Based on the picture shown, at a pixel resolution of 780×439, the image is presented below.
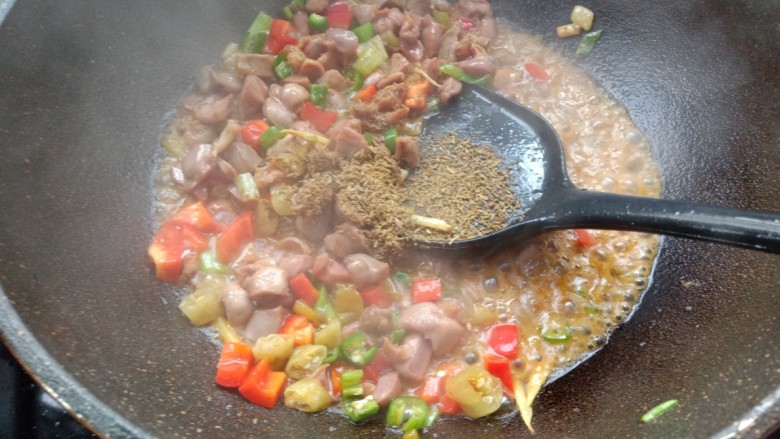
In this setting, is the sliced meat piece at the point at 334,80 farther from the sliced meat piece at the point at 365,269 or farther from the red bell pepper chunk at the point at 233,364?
the red bell pepper chunk at the point at 233,364

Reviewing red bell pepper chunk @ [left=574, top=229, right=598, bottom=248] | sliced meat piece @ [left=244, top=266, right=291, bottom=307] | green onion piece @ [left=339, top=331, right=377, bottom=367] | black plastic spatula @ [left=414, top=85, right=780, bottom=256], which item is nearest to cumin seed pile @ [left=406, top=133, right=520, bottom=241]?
black plastic spatula @ [left=414, top=85, right=780, bottom=256]

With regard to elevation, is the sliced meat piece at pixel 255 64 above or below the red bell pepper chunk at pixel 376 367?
above

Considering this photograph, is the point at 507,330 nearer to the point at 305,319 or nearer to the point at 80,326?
the point at 305,319

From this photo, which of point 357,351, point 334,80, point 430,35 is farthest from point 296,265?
point 430,35

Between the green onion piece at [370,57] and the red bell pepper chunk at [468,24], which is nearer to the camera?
the green onion piece at [370,57]

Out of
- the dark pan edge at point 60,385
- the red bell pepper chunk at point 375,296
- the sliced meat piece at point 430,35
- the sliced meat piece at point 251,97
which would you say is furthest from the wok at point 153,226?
the sliced meat piece at point 430,35

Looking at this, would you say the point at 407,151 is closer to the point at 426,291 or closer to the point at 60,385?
the point at 426,291
